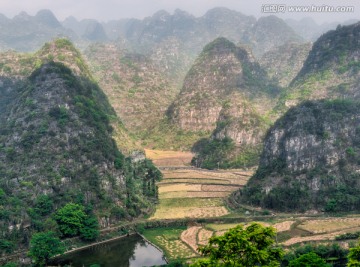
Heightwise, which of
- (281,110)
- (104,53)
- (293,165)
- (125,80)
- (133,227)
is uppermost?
(104,53)

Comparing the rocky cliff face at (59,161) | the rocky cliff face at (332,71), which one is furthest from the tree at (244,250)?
the rocky cliff face at (332,71)

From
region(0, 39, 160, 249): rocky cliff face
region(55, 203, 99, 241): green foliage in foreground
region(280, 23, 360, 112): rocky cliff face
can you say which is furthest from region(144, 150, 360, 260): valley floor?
region(280, 23, 360, 112): rocky cliff face

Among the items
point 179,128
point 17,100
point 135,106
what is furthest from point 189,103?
point 17,100

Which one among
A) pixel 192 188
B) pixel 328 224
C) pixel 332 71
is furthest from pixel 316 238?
A: pixel 332 71

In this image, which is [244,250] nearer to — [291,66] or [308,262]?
[308,262]

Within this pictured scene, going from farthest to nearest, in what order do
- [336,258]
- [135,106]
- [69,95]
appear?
[135,106]
[69,95]
[336,258]

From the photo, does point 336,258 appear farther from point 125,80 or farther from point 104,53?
point 104,53

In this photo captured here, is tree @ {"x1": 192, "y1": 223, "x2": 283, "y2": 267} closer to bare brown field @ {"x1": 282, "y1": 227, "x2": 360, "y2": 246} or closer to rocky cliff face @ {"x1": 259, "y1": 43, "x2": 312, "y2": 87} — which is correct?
bare brown field @ {"x1": 282, "y1": 227, "x2": 360, "y2": 246}
